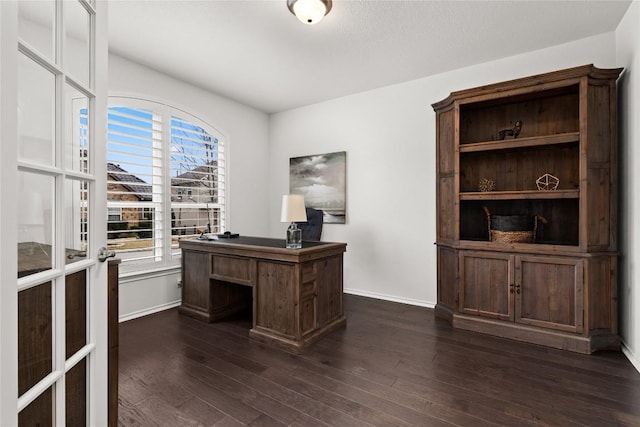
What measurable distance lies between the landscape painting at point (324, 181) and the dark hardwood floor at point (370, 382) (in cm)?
198

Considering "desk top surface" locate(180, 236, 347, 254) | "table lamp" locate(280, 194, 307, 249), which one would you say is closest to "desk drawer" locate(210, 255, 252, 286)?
"desk top surface" locate(180, 236, 347, 254)

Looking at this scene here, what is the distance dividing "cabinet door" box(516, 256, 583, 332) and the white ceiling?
2.11 m

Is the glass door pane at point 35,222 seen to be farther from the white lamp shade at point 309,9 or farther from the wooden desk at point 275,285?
the white lamp shade at point 309,9

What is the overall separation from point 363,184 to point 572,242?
2388mm

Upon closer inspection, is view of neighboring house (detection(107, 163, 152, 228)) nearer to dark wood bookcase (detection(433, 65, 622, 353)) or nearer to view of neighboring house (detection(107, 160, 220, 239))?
view of neighboring house (detection(107, 160, 220, 239))

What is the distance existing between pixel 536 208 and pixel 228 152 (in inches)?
156

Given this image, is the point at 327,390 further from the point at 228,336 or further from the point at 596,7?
the point at 596,7

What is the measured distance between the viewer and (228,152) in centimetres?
458

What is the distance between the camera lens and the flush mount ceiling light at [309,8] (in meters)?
2.30

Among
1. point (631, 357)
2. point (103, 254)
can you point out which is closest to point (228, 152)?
point (103, 254)

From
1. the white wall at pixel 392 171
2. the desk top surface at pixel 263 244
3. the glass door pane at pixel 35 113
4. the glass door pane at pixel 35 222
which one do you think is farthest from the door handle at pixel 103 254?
the white wall at pixel 392 171

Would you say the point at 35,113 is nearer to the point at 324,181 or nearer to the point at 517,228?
the point at 517,228

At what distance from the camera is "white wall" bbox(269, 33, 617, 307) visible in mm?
3773

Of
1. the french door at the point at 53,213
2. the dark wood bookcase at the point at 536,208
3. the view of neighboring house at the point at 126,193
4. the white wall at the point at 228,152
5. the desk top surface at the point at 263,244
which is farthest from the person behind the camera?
the white wall at the point at 228,152
